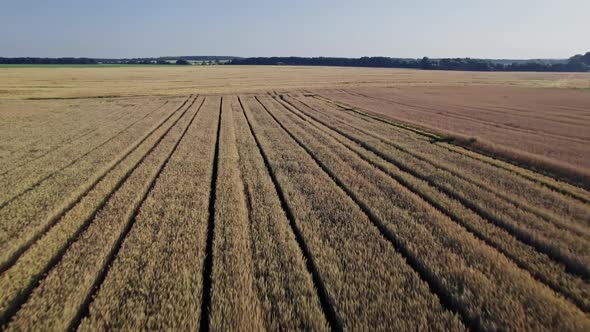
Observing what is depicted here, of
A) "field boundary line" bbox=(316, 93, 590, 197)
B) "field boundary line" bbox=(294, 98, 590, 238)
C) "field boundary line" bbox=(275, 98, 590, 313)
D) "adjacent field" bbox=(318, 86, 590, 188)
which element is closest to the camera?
"field boundary line" bbox=(275, 98, 590, 313)

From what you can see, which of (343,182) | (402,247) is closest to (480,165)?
(343,182)

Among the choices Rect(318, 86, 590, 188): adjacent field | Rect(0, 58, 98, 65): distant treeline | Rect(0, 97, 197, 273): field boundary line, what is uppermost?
Rect(0, 97, 197, 273): field boundary line

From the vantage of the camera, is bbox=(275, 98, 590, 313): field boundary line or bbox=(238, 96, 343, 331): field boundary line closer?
bbox=(238, 96, 343, 331): field boundary line

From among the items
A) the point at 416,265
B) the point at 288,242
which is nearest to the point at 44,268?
the point at 288,242

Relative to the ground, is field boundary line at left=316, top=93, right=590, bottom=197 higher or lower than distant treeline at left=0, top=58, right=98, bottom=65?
higher

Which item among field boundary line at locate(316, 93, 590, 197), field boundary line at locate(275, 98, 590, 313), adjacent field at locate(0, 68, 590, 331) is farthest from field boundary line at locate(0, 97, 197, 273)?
field boundary line at locate(316, 93, 590, 197)

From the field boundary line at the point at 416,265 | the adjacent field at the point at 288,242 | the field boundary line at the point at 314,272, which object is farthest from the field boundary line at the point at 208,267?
the field boundary line at the point at 416,265

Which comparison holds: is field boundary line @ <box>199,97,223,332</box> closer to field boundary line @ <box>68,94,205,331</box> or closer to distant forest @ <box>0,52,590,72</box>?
field boundary line @ <box>68,94,205,331</box>
